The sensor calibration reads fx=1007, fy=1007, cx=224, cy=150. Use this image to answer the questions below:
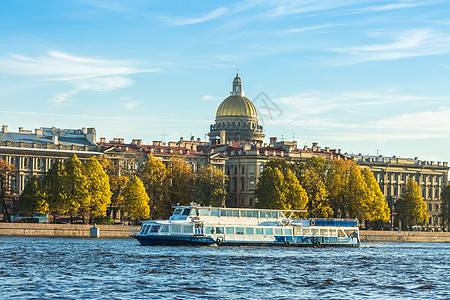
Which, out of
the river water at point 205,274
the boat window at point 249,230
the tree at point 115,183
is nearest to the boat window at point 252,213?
the boat window at point 249,230

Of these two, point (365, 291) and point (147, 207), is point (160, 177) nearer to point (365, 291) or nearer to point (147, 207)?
point (147, 207)

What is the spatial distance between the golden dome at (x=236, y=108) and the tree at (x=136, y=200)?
72.4 m

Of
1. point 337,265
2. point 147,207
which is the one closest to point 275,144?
point 147,207

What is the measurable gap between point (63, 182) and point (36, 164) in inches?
890

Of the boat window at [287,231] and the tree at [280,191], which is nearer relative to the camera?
the boat window at [287,231]

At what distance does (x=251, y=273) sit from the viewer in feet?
187

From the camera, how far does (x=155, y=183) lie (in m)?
114

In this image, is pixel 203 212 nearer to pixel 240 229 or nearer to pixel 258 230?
pixel 240 229

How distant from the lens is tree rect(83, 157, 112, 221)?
104 meters

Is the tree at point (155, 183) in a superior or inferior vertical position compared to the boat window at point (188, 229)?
superior

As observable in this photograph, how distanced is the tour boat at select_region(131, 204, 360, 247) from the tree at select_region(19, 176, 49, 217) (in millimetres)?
20479

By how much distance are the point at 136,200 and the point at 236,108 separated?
74.4m

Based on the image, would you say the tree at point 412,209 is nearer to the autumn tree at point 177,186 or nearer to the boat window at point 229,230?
the autumn tree at point 177,186

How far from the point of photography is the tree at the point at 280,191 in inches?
4451
